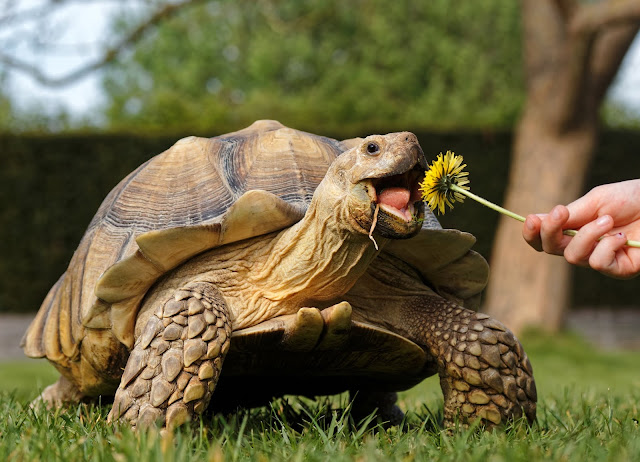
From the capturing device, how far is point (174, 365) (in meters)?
2.29

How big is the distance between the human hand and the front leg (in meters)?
0.47

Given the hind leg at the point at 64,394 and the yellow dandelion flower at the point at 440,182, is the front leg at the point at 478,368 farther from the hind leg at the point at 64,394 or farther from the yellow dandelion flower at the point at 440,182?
the hind leg at the point at 64,394

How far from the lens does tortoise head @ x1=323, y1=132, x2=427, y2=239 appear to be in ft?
7.29

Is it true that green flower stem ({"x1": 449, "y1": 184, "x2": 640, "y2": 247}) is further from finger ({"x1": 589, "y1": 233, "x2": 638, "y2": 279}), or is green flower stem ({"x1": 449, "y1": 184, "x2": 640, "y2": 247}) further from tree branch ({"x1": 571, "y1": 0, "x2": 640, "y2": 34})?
tree branch ({"x1": 571, "y1": 0, "x2": 640, "y2": 34})

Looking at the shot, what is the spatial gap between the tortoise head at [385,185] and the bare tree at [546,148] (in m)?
6.34

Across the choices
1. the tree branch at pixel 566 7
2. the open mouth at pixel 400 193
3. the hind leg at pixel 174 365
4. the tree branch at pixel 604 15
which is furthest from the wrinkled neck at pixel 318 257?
the tree branch at pixel 566 7

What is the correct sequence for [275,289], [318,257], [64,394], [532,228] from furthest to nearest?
1. [64,394]
2. [275,289]
3. [318,257]
4. [532,228]

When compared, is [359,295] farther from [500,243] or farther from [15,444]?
[500,243]

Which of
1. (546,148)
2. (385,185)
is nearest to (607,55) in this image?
(546,148)

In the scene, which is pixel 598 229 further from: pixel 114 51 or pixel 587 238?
pixel 114 51

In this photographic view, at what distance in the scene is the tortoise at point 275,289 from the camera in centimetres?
231

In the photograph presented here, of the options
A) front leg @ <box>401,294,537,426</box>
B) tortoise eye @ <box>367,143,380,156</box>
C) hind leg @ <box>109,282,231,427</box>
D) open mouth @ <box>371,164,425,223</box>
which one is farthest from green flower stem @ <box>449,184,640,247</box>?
hind leg @ <box>109,282,231,427</box>

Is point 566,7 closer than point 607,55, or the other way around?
point 566,7

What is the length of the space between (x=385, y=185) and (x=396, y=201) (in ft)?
0.28
